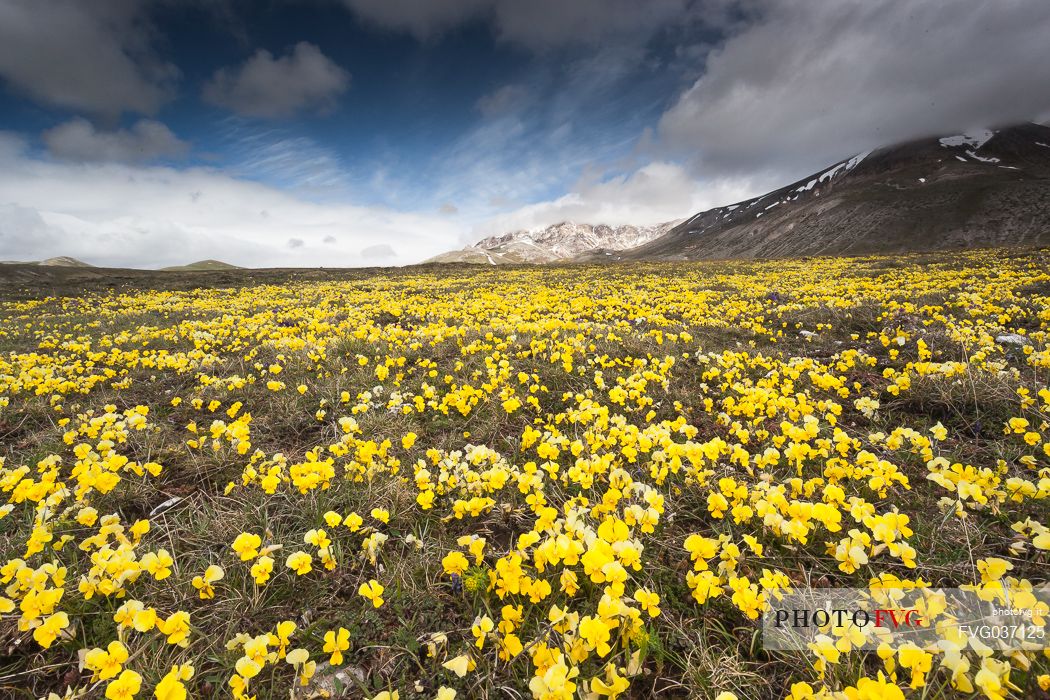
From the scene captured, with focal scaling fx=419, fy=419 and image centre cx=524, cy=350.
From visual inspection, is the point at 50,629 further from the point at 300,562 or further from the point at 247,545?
the point at 300,562

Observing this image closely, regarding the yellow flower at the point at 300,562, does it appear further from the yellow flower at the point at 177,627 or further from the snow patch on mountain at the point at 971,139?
the snow patch on mountain at the point at 971,139

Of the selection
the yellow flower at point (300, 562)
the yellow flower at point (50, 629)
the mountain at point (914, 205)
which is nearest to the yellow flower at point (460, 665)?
the yellow flower at point (300, 562)

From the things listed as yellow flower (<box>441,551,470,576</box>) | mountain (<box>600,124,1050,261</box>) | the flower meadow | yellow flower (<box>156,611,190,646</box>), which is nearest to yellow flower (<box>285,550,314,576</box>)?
the flower meadow

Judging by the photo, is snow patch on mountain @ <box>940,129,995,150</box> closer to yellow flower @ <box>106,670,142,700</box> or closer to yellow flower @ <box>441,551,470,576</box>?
yellow flower @ <box>441,551,470,576</box>

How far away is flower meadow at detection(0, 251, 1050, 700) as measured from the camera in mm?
2275

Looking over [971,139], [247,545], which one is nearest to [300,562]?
[247,545]

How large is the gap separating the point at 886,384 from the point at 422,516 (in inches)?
264

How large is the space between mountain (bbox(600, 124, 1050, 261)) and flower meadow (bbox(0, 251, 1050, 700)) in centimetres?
8570

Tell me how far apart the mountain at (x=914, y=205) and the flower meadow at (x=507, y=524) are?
85.7 metres

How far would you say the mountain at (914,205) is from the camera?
247ft

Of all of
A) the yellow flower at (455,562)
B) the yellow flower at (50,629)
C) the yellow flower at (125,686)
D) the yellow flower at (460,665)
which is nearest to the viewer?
the yellow flower at (125,686)

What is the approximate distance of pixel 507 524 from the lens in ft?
11.7

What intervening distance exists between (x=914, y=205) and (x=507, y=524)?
125285mm

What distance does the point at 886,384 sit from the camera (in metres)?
6.11
